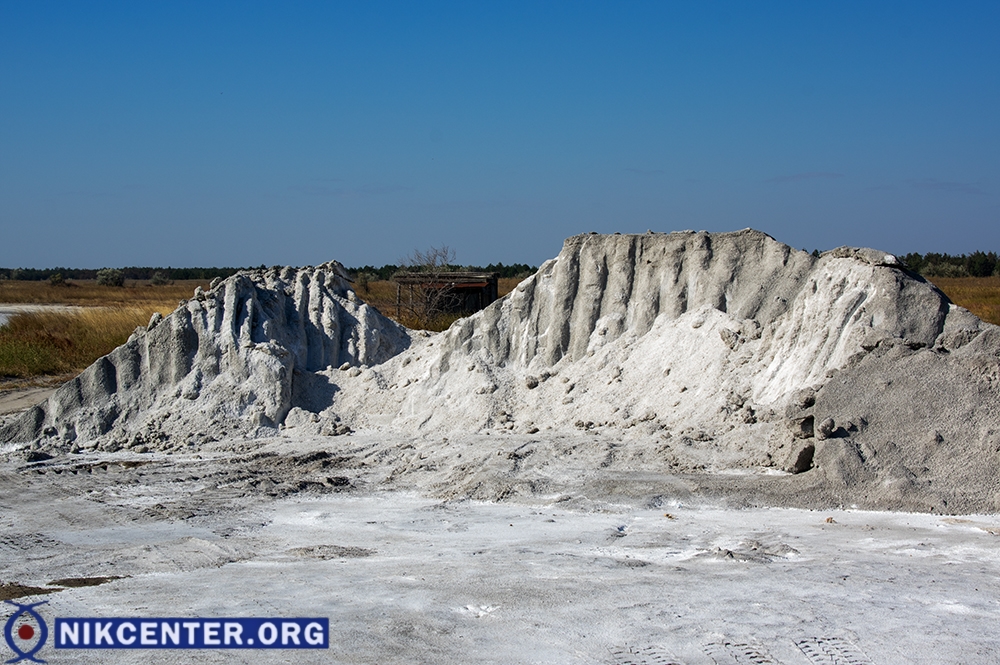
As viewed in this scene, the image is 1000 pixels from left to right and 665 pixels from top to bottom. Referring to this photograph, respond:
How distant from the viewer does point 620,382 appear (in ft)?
36.0

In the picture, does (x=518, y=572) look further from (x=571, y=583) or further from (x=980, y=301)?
(x=980, y=301)

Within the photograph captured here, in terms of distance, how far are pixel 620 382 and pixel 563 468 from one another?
2044mm

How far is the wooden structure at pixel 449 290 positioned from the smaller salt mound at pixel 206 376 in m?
9.95

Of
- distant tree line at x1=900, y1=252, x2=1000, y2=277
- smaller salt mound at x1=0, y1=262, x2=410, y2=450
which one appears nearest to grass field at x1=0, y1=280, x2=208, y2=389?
smaller salt mound at x1=0, y1=262, x2=410, y2=450

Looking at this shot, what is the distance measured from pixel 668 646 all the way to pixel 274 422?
25.4 ft

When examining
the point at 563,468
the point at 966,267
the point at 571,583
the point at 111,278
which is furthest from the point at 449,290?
the point at 111,278

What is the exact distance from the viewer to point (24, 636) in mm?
5195

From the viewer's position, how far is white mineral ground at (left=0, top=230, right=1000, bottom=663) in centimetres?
554

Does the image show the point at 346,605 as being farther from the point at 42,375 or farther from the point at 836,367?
the point at 42,375

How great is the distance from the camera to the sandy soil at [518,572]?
201 inches

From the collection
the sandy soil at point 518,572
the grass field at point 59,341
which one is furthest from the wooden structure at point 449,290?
the sandy soil at point 518,572

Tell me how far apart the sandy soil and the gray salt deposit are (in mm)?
703

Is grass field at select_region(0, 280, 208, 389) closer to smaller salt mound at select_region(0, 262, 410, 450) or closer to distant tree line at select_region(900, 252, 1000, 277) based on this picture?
smaller salt mound at select_region(0, 262, 410, 450)

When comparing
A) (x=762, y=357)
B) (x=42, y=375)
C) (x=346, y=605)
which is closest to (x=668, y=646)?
(x=346, y=605)
